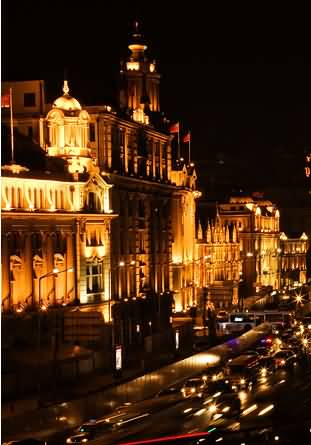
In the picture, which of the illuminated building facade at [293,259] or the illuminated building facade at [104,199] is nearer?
the illuminated building facade at [104,199]

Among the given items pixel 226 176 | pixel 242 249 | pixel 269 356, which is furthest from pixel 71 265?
pixel 226 176

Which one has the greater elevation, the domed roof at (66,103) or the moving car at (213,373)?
the domed roof at (66,103)

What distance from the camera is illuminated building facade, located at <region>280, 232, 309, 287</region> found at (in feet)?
574

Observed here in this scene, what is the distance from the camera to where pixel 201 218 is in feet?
436

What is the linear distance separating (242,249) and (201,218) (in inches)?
582

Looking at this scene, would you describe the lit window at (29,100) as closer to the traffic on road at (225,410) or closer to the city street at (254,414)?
the traffic on road at (225,410)

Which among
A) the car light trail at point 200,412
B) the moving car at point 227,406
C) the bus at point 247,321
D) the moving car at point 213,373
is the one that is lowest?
the car light trail at point 200,412

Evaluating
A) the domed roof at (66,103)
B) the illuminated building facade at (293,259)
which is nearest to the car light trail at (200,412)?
the domed roof at (66,103)

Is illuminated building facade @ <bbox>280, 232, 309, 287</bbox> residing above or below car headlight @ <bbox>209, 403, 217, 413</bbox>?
above

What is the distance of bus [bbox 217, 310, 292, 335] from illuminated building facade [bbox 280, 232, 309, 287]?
208 ft

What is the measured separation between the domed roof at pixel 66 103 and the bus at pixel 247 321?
35397 millimetres

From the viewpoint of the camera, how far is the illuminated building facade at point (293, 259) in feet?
574

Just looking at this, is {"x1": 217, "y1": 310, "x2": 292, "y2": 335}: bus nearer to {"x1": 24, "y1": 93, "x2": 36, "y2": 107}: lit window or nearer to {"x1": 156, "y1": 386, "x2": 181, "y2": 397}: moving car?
{"x1": 24, "y1": 93, "x2": 36, "y2": 107}: lit window

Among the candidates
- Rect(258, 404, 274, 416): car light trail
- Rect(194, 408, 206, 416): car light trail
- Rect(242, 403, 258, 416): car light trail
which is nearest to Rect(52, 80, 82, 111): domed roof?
Rect(242, 403, 258, 416): car light trail
